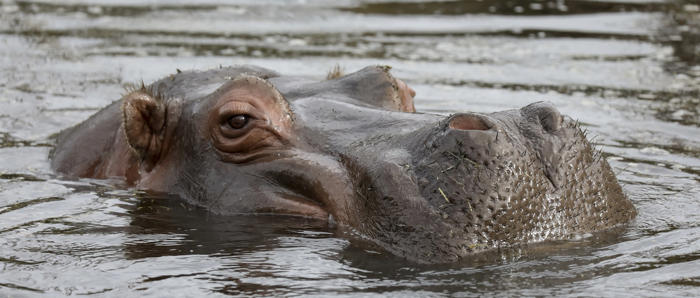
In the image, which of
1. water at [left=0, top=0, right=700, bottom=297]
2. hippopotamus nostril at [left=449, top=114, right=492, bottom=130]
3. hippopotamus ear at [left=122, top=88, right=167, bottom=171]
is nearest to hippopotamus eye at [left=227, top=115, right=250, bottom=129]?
water at [left=0, top=0, right=700, bottom=297]

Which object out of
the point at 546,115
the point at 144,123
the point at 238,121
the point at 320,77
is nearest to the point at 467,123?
the point at 546,115

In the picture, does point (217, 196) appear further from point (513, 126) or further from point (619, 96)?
point (619, 96)

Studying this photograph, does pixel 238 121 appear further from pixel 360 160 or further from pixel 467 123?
pixel 467 123

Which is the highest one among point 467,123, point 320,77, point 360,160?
point 320,77

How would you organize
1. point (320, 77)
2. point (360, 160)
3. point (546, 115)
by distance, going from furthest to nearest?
point (320, 77)
point (360, 160)
point (546, 115)

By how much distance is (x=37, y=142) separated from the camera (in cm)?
834

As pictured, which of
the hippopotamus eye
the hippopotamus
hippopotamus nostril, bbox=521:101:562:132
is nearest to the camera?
the hippopotamus

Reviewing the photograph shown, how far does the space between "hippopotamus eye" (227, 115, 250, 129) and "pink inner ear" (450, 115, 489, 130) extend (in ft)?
4.53

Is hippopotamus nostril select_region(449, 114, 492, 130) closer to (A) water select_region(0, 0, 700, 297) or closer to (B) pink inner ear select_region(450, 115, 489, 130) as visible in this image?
(B) pink inner ear select_region(450, 115, 489, 130)

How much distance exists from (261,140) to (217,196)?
0.43 metres

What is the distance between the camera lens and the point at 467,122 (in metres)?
5.06

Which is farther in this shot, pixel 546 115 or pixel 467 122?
pixel 546 115

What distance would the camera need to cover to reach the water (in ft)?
16.4

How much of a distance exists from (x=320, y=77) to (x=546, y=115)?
18.4 feet
